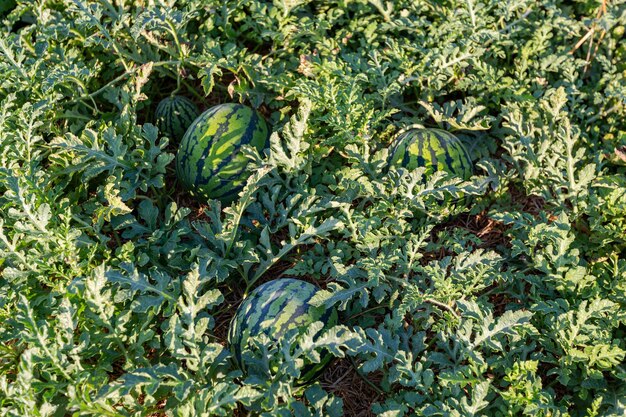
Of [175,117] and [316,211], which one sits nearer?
[316,211]

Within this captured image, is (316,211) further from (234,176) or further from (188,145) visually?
(188,145)

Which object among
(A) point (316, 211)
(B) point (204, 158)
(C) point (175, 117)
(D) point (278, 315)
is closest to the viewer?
(D) point (278, 315)

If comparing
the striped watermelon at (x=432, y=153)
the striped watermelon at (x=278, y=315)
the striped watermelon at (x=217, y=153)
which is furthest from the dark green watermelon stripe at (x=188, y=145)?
the striped watermelon at (x=432, y=153)

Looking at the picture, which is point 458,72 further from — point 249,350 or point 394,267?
point 249,350

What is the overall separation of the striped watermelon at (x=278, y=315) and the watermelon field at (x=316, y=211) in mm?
14

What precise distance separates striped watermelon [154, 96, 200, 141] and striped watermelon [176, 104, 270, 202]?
12.5 inches

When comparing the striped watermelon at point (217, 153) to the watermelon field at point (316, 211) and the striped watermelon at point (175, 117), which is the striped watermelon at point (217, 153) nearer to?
the watermelon field at point (316, 211)

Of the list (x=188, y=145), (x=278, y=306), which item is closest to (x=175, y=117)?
(x=188, y=145)

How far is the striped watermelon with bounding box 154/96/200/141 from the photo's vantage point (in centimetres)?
387

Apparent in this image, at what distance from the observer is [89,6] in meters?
3.85

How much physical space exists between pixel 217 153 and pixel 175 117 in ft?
2.00

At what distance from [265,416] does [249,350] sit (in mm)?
350

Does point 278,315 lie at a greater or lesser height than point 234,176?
lesser

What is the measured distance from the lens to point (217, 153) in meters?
3.44
